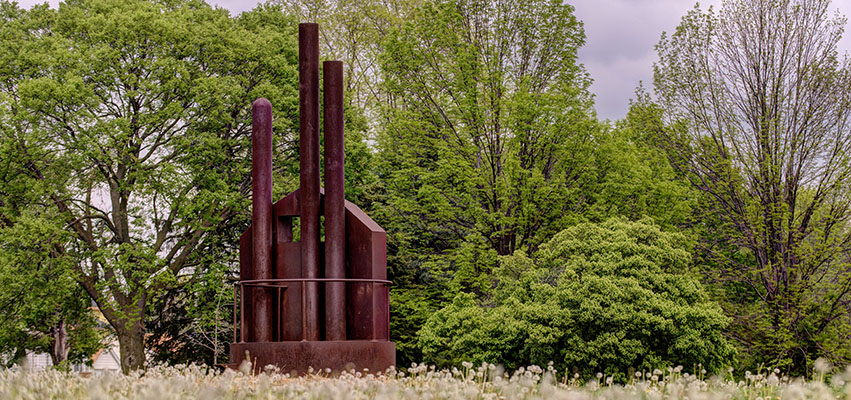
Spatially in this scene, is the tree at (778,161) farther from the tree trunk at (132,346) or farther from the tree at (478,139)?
the tree trunk at (132,346)

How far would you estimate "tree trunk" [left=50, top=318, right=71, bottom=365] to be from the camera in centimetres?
3128

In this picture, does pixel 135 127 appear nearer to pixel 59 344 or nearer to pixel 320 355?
pixel 59 344

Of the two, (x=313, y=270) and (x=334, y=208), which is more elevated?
(x=334, y=208)

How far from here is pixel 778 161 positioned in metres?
22.8

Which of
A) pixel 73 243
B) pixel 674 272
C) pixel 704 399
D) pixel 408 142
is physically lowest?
pixel 704 399

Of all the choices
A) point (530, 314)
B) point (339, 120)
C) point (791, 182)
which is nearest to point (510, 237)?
point (530, 314)

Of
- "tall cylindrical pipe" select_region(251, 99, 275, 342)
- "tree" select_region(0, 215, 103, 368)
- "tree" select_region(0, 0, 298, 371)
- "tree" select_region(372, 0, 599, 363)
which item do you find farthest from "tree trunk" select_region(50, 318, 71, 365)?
"tall cylindrical pipe" select_region(251, 99, 275, 342)

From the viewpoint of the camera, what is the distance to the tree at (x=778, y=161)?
71.8 feet

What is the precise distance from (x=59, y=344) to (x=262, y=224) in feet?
74.4

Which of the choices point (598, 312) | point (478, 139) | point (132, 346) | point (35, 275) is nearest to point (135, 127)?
point (35, 275)

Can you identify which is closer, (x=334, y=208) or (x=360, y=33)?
(x=334, y=208)

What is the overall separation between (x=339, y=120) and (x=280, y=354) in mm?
3724

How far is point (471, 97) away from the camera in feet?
79.3

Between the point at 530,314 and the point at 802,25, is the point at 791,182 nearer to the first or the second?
the point at 802,25
